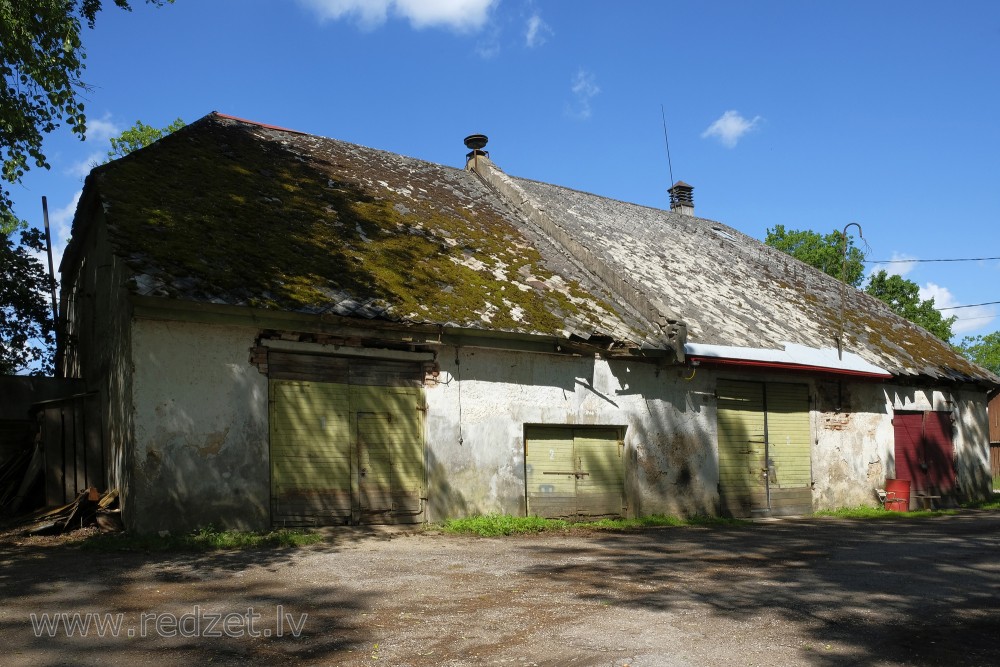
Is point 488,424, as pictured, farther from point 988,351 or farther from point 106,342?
point 988,351

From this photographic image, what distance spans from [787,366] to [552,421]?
4918mm

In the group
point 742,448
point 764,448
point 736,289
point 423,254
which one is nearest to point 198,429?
point 423,254

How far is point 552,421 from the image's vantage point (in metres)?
12.3

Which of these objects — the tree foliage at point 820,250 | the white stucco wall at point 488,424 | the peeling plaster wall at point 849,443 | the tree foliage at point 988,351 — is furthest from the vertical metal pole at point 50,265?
the tree foliage at point 988,351

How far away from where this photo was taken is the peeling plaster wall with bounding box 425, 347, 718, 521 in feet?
37.8

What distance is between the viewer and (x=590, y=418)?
1270cm

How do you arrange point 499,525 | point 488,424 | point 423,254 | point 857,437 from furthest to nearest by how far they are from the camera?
point 857,437, point 423,254, point 488,424, point 499,525

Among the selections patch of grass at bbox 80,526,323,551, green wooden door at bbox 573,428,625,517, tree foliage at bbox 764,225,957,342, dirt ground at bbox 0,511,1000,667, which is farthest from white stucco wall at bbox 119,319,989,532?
tree foliage at bbox 764,225,957,342

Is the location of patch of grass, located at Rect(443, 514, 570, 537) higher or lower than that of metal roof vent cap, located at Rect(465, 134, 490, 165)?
lower

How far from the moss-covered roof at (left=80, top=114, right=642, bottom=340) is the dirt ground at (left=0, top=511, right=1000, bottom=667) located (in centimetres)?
324

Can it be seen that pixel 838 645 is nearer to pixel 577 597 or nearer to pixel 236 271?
pixel 577 597

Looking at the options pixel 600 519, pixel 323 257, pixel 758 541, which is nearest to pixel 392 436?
pixel 323 257

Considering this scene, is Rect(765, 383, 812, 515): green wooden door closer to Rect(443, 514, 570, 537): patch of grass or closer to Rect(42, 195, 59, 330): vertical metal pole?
Rect(443, 514, 570, 537): patch of grass

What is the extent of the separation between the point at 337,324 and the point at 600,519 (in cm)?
501
